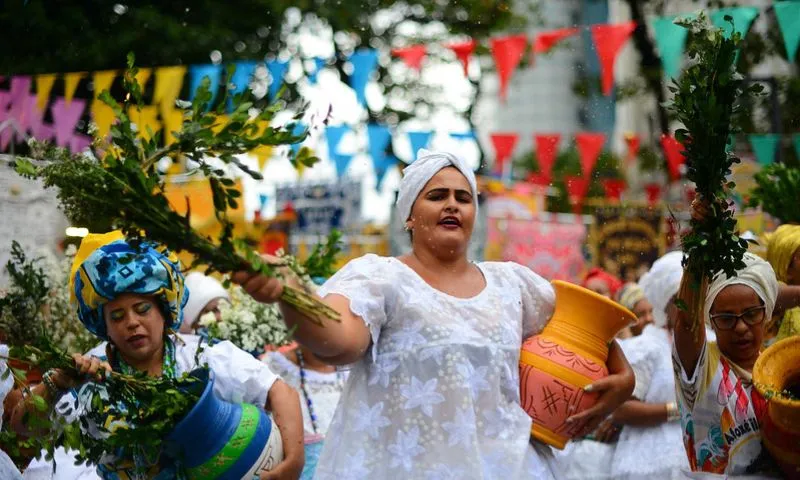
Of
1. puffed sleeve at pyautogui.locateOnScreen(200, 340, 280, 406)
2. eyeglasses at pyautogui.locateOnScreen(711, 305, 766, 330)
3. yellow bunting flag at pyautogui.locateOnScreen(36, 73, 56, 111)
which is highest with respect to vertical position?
yellow bunting flag at pyautogui.locateOnScreen(36, 73, 56, 111)

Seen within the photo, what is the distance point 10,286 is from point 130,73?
2833 millimetres

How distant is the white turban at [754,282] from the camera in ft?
16.3

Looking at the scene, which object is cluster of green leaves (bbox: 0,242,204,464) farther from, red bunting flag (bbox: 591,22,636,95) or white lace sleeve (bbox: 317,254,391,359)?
red bunting flag (bbox: 591,22,636,95)

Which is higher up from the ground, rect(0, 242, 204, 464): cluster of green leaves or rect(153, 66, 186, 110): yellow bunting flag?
rect(153, 66, 186, 110): yellow bunting flag

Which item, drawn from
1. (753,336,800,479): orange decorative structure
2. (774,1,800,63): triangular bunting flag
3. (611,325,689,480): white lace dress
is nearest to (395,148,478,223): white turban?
(753,336,800,479): orange decorative structure

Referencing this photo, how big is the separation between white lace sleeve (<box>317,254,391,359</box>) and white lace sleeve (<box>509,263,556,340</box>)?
0.67 metres

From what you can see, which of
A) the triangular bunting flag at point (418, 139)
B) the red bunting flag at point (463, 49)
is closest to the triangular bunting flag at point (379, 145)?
the triangular bunting flag at point (418, 139)

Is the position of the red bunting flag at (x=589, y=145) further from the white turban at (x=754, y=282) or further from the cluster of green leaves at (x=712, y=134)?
the cluster of green leaves at (x=712, y=134)

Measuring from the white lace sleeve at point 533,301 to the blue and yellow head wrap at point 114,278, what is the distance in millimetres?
1324

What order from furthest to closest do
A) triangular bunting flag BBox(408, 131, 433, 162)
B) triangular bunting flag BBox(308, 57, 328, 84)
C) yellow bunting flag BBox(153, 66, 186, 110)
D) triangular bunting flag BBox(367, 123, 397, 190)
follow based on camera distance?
triangular bunting flag BBox(367, 123, 397, 190)
triangular bunting flag BBox(408, 131, 433, 162)
triangular bunting flag BBox(308, 57, 328, 84)
yellow bunting flag BBox(153, 66, 186, 110)

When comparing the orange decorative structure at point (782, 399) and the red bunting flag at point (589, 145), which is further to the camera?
the red bunting flag at point (589, 145)

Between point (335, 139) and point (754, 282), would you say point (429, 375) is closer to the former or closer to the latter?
point (754, 282)

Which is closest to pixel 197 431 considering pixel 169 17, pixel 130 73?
pixel 130 73

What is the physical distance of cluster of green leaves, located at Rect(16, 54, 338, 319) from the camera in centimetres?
364
